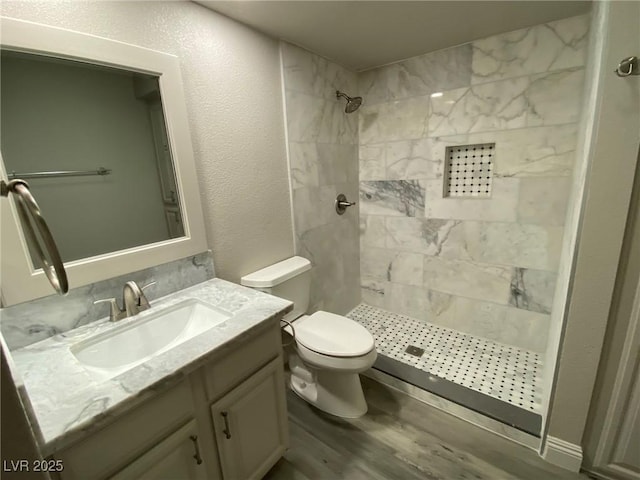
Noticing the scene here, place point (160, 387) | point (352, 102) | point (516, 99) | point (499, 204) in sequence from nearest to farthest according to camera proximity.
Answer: point (160, 387) → point (516, 99) → point (499, 204) → point (352, 102)

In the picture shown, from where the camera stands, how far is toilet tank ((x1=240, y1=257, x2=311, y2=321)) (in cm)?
158

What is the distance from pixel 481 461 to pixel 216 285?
4.90 feet

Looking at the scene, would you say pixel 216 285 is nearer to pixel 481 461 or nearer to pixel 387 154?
pixel 481 461

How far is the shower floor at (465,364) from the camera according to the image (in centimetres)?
163

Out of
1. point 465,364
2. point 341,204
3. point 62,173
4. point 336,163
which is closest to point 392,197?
point 341,204

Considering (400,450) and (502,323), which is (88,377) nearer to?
(400,450)

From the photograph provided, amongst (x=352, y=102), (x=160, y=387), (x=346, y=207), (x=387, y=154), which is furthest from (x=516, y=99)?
(x=160, y=387)

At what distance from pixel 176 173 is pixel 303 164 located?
847mm

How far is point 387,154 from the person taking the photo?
2312mm

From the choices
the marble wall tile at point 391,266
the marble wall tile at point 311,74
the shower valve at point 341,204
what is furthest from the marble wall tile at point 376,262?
the marble wall tile at point 311,74

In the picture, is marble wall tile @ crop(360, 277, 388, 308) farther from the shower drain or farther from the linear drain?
the linear drain

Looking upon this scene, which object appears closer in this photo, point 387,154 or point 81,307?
point 81,307

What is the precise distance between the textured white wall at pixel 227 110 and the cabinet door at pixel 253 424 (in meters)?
0.63

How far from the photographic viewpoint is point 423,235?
228 cm
